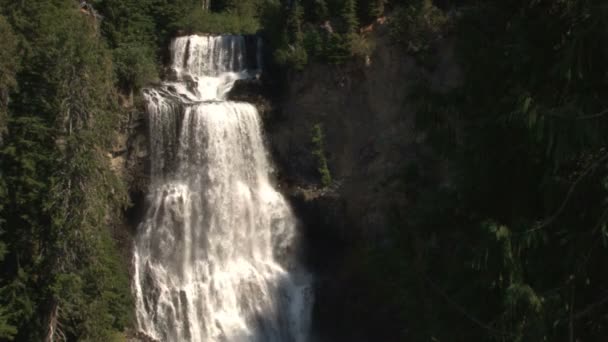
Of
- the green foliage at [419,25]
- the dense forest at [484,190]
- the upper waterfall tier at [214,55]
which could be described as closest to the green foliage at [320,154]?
the green foliage at [419,25]

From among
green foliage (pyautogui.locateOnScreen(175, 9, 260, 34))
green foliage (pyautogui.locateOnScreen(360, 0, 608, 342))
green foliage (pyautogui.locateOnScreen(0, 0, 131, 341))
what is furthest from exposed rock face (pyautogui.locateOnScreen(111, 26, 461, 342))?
→ green foliage (pyautogui.locateOnScreen(360, 0, 608, 342))

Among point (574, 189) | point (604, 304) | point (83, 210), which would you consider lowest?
Result: point (83, 210)

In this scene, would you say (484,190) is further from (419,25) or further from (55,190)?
(419,25)

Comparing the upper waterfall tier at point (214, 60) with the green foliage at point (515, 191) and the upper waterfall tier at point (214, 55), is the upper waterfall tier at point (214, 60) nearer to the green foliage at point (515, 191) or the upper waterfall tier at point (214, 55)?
the upper waterfall tier at point (214, 55)

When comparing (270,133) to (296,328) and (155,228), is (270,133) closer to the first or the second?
(155,228)

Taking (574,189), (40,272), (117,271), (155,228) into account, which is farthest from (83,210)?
(574,189)
